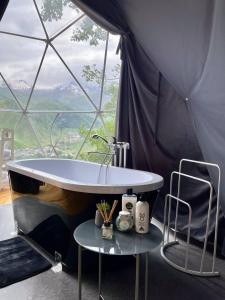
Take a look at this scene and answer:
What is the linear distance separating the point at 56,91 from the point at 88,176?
2.17 metres

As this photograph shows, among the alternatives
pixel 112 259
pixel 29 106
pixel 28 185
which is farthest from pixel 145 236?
pixel 29 106

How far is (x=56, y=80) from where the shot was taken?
4648 millimetres

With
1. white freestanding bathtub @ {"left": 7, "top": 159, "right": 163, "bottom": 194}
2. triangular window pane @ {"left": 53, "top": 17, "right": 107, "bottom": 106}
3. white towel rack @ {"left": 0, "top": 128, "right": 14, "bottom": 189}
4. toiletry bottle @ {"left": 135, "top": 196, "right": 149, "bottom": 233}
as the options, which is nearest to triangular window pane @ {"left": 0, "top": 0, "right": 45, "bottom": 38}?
triangular window pane @ {"left": 53, "top": 17, "right": 107, "bottom": 106}

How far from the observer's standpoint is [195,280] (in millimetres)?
2076

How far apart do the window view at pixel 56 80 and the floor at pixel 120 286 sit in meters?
2.47

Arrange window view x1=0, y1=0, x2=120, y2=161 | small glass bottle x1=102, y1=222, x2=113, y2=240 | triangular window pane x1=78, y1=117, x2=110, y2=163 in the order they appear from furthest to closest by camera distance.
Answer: triangular window pane x1=78, y1=117, x2=110, y2=163 → window view x1=0, y1=0, x2=120, y2=161 → small glass bottle x1=102, y1=222, x2=113, y2=240

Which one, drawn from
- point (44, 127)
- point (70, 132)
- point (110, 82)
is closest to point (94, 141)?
point (70, 132)

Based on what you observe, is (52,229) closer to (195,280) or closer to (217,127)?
(195,280)

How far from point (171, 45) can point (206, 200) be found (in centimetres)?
141

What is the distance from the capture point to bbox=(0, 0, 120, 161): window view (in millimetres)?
3986

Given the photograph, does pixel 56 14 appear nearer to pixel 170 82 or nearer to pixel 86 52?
pixel 86 52

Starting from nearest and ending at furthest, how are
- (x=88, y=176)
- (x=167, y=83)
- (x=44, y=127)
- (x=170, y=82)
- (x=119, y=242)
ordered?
(x=119, y=242), (x=170, y=82), (x=167, y=83), (x=88, y=176), (x=44, y=127)

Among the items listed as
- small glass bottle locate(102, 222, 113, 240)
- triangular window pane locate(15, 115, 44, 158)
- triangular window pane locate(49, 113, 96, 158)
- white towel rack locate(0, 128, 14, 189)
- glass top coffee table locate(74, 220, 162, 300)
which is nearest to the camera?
glass top coffee table locate(74, 220, 162, 300)

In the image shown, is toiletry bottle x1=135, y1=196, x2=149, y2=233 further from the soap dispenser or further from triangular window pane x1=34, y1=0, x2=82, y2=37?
triangular window pane x1=34, y1=0, x2=82, y2=37
